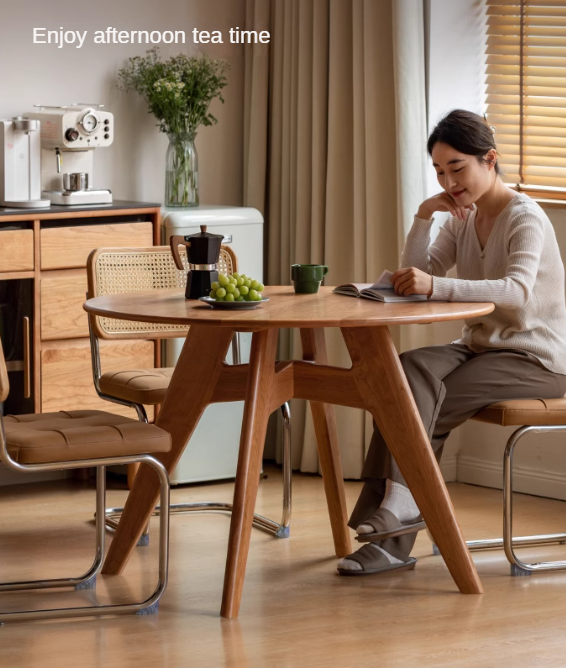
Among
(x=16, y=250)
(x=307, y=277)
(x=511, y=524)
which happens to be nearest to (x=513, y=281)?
(x=307, y=277)

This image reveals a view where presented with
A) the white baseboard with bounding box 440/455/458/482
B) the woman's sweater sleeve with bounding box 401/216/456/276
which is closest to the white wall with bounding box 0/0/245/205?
the white baseboard with bounding box 440/455/458/482

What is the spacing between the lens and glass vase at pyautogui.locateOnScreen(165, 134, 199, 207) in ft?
14.3

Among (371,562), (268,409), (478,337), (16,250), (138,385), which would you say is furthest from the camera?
(16,250)

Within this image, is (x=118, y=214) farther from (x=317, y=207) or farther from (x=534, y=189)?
(x=534, y=189)

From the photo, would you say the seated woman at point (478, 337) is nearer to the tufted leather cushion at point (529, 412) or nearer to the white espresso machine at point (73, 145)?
the tufted leather cushion at point (529, 412)

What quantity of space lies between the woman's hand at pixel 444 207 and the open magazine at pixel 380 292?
305 mm

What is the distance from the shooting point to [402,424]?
2969 millimetres

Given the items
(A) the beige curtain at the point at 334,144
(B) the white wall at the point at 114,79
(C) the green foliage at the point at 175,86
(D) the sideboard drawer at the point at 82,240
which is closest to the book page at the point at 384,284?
(A) the beige curtain at the point at 334,144

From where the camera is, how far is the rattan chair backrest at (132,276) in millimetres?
3646

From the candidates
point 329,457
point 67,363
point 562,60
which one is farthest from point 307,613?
point 562,60

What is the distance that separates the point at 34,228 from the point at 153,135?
822 millimetres

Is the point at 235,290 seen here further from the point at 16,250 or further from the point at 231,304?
the point at 16,250

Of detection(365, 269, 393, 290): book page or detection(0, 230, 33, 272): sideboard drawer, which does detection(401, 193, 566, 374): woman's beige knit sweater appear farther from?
detection(0, 230, 33, 272): sideboard drawer

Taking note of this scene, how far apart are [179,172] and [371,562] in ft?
5.82
